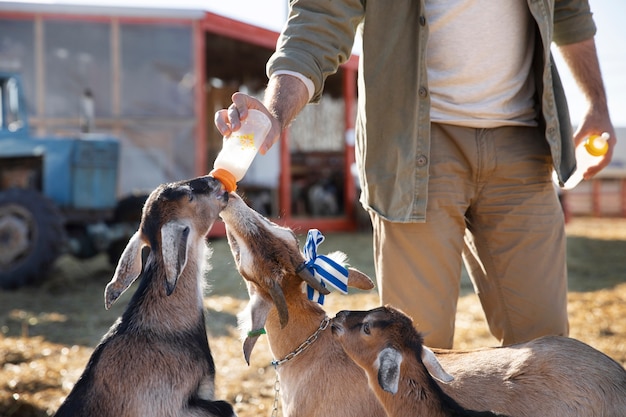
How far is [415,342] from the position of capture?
2934mm

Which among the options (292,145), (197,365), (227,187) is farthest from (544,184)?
(292,145)

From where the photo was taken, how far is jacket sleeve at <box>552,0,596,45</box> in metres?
3.56

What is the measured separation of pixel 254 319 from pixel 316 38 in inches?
47.7

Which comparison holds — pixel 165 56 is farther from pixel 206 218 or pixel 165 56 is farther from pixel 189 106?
pixel 206 218

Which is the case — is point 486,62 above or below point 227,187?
above

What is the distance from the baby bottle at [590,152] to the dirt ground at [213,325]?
2332mm

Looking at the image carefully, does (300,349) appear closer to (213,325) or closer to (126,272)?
(126,272)

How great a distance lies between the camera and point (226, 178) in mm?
3047

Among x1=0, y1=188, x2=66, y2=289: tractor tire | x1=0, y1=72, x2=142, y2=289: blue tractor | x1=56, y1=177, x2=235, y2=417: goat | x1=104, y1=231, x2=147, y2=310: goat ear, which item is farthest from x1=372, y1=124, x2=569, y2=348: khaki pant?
x1=0, y1=72, x2=142, y2=289: blue tractor

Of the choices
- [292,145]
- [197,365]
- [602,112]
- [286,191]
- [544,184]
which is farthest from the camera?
[292,145]

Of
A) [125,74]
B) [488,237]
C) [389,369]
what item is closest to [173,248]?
[389,369]

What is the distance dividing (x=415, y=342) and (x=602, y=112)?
5.26 ft

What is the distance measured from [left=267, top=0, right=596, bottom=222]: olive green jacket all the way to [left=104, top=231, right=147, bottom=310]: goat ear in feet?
3.37

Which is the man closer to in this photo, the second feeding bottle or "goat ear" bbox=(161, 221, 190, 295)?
the second feeding bottle
